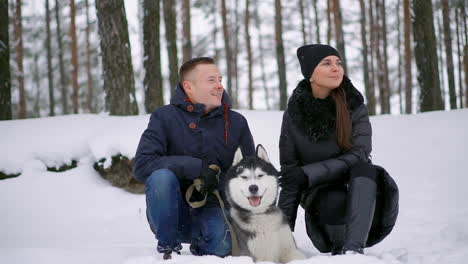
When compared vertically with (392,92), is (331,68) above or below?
below

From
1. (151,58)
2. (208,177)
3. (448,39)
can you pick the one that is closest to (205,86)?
(208,177)

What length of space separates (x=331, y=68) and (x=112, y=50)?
16.5 feet

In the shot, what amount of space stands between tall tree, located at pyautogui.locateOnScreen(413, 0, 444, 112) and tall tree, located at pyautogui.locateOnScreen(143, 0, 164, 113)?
561 cm

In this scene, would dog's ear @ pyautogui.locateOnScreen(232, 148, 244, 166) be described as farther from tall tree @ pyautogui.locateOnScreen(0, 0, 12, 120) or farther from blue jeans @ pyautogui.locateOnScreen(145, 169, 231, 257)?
tall tree @ pyautogui.locateOnScreen(0, 0, 12, 120)

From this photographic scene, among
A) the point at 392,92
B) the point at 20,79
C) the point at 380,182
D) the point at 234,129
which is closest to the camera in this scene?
the point at 380,182

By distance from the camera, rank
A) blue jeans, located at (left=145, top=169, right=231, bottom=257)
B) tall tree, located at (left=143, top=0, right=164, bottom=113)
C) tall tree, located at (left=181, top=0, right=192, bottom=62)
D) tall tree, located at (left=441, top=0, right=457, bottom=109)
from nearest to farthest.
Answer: blue jeans, located at (left=145, top=169, right=231, bottom=257), tall tree, located at (left=143, top=0, right=164, bottom=113), tall tree, located at (left=441, top=0, right=457, bottom=109), tall tree, located at (left=181, top=0, right=192, bottom=62)

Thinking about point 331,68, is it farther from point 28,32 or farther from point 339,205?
point 28,32

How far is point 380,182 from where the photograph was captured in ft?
9.36

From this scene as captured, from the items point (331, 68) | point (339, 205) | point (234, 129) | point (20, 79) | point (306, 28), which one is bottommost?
point (339, 205)

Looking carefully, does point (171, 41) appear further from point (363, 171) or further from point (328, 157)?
point (363, 171)

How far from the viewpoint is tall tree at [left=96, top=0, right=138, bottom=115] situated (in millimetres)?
6969

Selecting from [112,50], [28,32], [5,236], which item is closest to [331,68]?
[5,236]

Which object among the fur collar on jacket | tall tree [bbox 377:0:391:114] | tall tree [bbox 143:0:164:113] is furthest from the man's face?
tall tree [bbox 377:0:391:114]

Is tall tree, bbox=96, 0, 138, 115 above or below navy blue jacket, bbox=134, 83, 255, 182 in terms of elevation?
above
